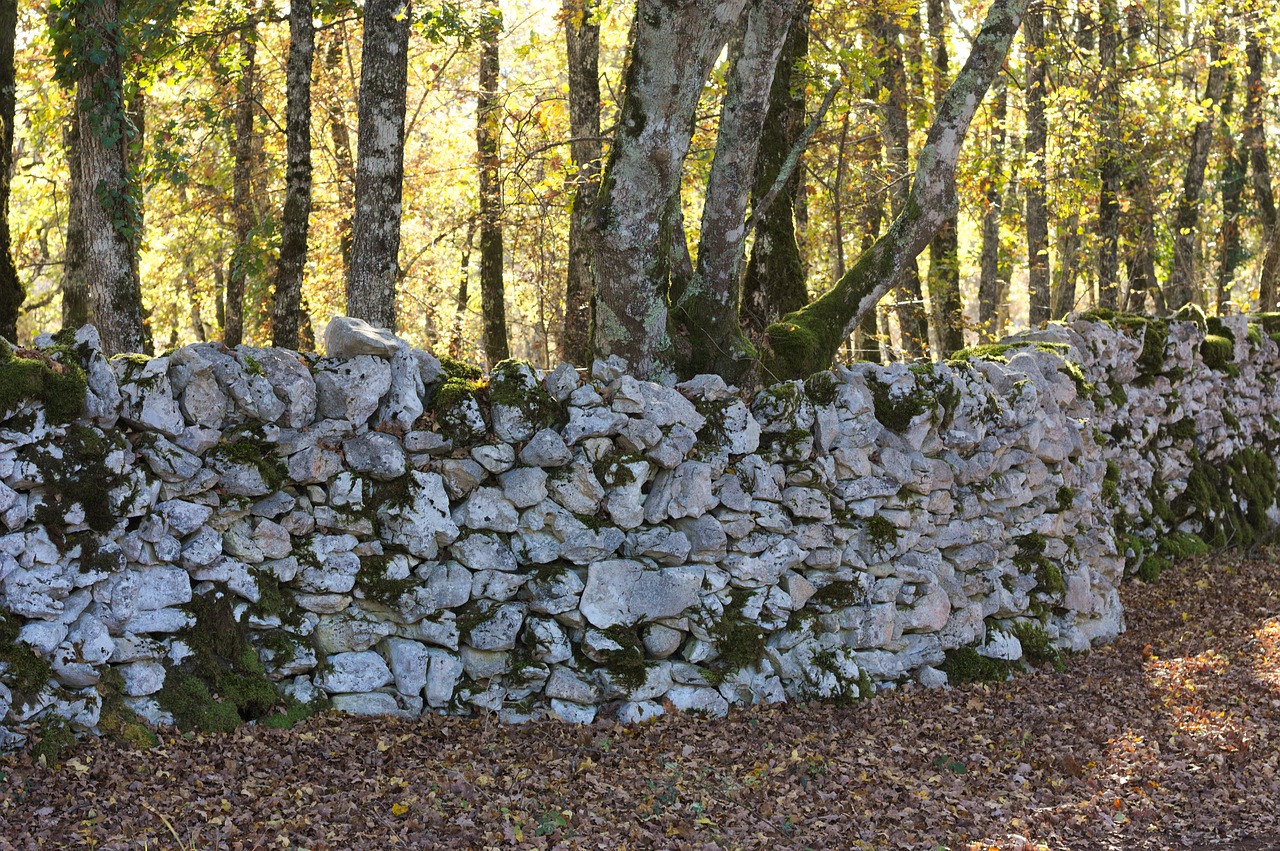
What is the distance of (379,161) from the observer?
7129mm

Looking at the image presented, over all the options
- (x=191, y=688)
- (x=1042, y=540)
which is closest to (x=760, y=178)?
(x=1042, y=540)

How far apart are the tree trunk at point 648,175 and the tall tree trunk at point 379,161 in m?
1.58

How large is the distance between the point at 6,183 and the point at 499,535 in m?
3.78

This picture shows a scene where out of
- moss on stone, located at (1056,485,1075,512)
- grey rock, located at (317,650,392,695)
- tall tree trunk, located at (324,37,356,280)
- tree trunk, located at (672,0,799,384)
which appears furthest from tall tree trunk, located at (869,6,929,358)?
grey rock, located at (317,650,392,695)

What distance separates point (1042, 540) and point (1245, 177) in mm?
13917

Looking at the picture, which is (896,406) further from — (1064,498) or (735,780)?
(735,780)

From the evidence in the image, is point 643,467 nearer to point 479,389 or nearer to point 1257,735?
point 479,389

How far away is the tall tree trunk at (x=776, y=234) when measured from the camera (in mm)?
8648

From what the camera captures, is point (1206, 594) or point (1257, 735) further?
point (1206, 594)

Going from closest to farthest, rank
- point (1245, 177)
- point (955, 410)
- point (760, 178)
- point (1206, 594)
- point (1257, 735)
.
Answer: point (1257, 735) < point (955, 410) < point (760, 178) < point (1206, 594) < point (1245, 177)

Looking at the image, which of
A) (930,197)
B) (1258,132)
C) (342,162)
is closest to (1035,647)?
(930,197)

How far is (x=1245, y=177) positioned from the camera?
18203 millimetres

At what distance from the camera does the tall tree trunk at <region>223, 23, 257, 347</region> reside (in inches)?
432

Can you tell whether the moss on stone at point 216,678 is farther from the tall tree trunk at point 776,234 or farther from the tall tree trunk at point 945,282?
the tall tree trunk at point 945,282
